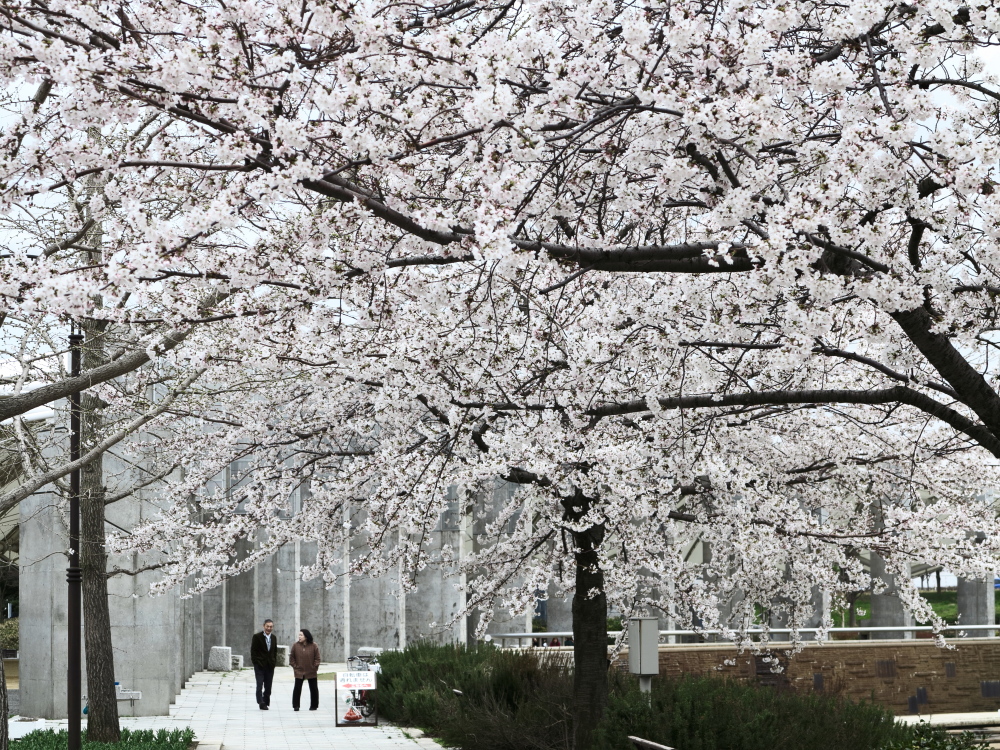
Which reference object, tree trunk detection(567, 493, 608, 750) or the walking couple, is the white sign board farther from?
tree trunk detection(567, 493, 608, 750)

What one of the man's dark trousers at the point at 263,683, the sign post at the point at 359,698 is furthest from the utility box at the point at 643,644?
the man's dark trousers at the point at 263,683

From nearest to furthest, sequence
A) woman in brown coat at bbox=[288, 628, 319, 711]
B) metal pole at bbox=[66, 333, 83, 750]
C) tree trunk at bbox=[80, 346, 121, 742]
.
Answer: metal pole at bbox=[66, 333, 83, 750], tree trunk at bbox=[80, 346, 121, 742], woman in brown coat at bbox=[288, 628, 319, 711]

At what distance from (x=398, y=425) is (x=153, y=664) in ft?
29.0

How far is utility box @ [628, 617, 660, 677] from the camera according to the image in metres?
11.8

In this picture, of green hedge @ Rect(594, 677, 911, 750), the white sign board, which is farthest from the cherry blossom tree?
the white sign board

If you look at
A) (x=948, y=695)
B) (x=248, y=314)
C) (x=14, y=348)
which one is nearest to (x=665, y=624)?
(x=948, y=695)

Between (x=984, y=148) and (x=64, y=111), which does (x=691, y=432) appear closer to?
(x=984, y=148)

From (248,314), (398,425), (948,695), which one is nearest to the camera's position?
(248,314)

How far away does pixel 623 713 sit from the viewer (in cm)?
1001

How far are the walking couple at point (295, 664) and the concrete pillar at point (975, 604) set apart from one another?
16435 mm

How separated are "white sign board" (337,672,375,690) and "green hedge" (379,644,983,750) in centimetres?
53

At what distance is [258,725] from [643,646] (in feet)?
25.4

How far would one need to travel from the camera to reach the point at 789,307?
577 cm

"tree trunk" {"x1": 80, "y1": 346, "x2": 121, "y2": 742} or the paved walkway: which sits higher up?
"tree trunk" {"x1": 80, "y1": 346, "x2": 121, "y2": 742}
